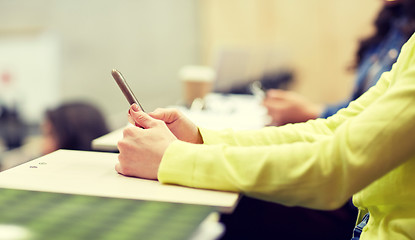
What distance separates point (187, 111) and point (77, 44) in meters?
2.51

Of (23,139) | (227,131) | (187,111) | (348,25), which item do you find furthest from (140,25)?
(227,131)

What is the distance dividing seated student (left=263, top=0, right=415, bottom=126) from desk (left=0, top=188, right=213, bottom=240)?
3.25ft

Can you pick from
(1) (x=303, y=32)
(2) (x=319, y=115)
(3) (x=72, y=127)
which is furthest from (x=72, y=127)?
(1) (x=303, y=32)

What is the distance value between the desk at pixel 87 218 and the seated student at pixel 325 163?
59mm

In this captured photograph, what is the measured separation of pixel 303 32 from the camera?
3607mm

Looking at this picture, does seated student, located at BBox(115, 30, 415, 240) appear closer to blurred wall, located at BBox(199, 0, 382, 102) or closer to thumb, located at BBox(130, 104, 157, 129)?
thumb, located at BBox(130, 104, 157, 129)

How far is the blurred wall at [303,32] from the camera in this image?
351 centimetres

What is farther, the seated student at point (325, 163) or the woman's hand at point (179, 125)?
the woman's hand at point (179, 125)

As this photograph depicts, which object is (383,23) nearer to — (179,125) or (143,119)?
(179,125)

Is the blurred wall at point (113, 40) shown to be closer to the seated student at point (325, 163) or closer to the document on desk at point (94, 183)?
the document on desk at point (94, 183)

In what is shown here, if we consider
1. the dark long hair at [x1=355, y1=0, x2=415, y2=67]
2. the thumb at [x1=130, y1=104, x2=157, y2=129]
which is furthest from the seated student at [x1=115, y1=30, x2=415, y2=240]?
the dark long hair at [x1=355, y1=0, x2=415, y2=67]

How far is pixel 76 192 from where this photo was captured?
0.68 m

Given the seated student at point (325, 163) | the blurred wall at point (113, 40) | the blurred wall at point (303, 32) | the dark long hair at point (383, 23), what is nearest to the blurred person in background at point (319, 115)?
the dark long hair at point (383, 23)

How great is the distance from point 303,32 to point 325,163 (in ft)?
10.2
